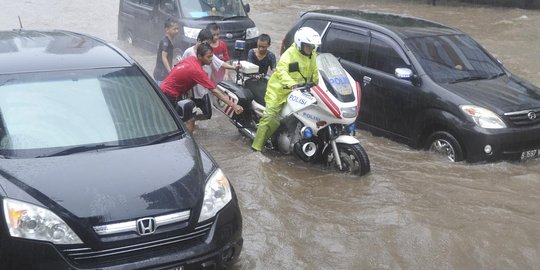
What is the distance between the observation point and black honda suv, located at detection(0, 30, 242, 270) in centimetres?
384

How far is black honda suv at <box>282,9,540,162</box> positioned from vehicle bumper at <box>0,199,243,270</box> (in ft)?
13.0

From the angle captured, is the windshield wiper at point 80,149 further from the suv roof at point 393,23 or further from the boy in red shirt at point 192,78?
the suv roof at point 393,23

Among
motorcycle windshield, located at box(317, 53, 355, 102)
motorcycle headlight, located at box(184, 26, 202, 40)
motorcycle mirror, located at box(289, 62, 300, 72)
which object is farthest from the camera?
motorcycle headlight, located at box(184, 26, 202, 40)

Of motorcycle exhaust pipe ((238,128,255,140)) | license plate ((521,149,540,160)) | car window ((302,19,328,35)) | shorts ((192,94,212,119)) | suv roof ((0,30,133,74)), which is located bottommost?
motorcycle exhaust pipe ((238,128,255,140))

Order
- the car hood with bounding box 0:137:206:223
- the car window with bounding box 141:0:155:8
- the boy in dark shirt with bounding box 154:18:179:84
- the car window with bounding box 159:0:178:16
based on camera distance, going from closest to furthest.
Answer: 1. the car hood with bounding box 0:137:206:223
2. the boy in dark shirt with bounding box 154:18:179:84
3. the car window with bounding box 159:0:178:16
4. the car window with bounding box 141:0:155:8

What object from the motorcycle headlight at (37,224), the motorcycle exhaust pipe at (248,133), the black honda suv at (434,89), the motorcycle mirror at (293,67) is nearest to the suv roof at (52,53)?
the motorcycle headlight at (37,224)

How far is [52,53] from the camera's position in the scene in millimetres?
5355

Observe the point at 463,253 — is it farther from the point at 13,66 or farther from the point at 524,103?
the point at 13,66

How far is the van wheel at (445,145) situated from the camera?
25.0 feet

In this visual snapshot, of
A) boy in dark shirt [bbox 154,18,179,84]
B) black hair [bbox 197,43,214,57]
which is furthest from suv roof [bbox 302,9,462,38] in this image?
black hair [bbox 197,43,214,57]

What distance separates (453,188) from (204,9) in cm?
Answer: 807

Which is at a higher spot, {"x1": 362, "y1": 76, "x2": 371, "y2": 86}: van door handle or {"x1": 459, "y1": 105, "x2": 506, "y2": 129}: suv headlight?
{"x1": 459, "y1": 105, "x2": 506, "y2": 129}: suv headlight

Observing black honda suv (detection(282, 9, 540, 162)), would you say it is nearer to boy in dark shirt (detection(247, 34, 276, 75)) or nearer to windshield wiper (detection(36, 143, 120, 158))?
boy in dark shirt (detection(247, 34, 276, 75))

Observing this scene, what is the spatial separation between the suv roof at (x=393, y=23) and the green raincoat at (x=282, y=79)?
167 cm
